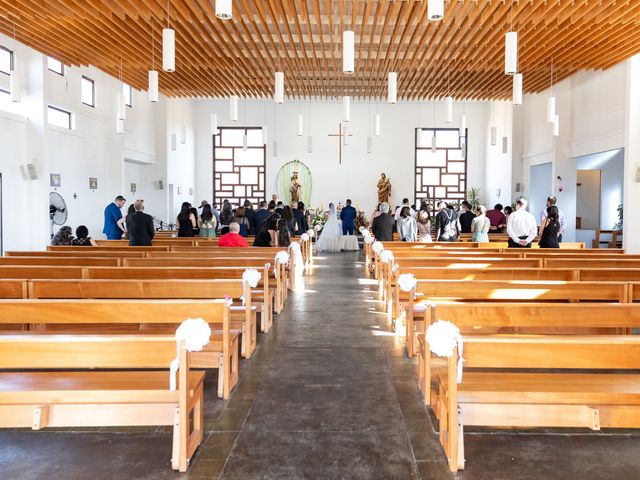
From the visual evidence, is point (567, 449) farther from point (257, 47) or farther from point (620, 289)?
point (257, 47)

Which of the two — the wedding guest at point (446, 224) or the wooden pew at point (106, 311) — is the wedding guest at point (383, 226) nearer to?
the wedding guest at point (446, 224)

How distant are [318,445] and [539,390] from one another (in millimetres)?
1229

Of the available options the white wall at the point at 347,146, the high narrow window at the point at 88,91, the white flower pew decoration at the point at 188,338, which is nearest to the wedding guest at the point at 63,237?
the high narrow window at the point at 88,91

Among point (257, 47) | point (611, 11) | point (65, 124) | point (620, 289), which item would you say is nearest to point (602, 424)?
point (620, 289)

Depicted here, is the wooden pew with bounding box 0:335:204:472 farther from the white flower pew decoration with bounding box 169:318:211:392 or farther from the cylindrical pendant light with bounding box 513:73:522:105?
the cylindrical pendant light with bounding box 513:73:522:105

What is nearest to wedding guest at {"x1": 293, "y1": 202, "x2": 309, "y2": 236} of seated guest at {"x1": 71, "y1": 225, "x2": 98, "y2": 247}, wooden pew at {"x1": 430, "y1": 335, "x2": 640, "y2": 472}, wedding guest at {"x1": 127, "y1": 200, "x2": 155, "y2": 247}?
wedding guest at {"x1": 127, "y1": 200, "x2": 155, "y2": 247}

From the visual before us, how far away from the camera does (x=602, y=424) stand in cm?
310

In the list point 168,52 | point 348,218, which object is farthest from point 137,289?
point 348,218

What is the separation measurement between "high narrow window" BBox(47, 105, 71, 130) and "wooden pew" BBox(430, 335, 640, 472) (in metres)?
12.5

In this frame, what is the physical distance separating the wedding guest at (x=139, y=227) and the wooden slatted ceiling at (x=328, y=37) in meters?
3.14

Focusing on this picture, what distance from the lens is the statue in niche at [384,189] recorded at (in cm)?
2261

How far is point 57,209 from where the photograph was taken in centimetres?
1338

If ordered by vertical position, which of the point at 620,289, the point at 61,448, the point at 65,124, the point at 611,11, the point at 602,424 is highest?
the point at 611,11

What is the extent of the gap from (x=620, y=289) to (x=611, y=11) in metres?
6.12
